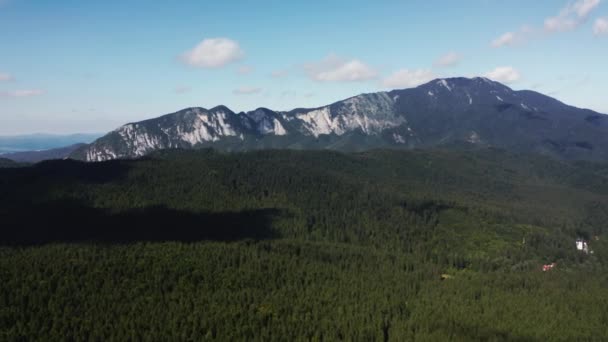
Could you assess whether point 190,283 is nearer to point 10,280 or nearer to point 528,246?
point 10,280

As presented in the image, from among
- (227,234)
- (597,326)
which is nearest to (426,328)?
(597,326)

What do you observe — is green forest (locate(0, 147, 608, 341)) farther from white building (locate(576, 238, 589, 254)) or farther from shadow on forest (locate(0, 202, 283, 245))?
white building (locate(576, 238, 589, 254))

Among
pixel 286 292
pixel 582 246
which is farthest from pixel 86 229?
pixel 582 246

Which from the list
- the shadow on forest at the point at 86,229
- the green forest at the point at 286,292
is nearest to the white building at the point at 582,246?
the green forest at the point at 286,292

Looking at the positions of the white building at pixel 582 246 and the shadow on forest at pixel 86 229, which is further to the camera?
the white building at pixel 582 246

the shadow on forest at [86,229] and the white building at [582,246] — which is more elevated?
the shadow on forest at [86,229]

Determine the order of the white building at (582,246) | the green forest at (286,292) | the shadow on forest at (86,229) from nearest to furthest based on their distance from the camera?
1. the green forest at (286,292)
2. the shadow on forest at (86,229)
3. the white building at (582,246)

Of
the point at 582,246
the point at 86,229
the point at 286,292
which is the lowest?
the point at 582,246

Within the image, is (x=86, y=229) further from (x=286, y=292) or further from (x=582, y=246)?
(x=582, y=246)

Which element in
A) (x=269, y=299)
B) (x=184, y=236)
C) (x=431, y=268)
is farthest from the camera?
(x=184, y=236)

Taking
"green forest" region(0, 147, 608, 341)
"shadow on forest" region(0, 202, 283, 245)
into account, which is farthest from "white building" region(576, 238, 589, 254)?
"shadow on forest" region(0, 202, 283, 245)

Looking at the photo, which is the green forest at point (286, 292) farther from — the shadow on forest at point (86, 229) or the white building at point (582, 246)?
the white building at point (582, 246)
